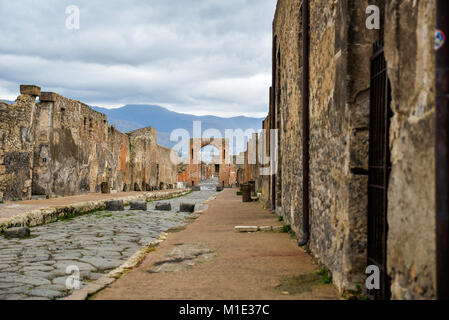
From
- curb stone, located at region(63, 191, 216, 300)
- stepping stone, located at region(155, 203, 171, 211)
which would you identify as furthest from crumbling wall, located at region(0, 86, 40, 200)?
curb stone, located at region(63, 191, 216, 300)

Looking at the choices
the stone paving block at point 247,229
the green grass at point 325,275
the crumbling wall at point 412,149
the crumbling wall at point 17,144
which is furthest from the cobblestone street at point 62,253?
the crumbling wall at point 17,144

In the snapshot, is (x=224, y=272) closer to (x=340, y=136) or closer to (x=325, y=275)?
(x=325, y=275)

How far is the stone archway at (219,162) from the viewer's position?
37.7m

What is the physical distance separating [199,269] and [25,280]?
1.59 meters

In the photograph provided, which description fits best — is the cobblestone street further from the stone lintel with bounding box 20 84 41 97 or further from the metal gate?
the stone lintel with bounding box 20 84 41 97

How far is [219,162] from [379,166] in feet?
118

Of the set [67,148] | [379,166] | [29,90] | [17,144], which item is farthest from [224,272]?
[67,148]

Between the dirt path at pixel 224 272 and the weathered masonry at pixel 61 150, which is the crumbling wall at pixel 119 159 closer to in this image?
the weathered masonry at pixel 61 150

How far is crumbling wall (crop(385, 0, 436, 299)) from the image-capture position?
5.21 ft

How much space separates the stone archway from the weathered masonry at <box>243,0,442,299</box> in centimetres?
3273

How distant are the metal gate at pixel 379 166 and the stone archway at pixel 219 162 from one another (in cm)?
3502

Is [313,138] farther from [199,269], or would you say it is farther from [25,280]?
[25,280]

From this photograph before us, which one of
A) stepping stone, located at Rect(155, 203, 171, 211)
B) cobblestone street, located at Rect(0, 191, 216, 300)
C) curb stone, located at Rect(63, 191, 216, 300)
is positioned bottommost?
stepping stone, located at Rect(155, 203, 171, 211)

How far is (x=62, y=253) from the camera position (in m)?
4.71
